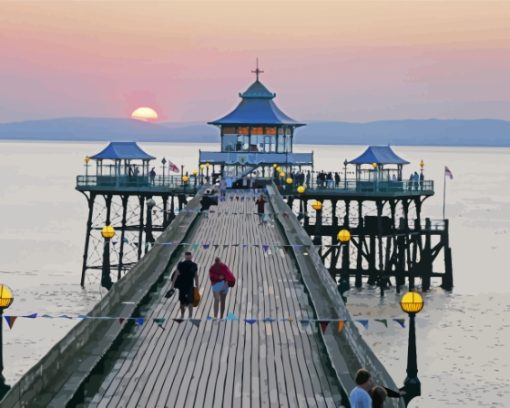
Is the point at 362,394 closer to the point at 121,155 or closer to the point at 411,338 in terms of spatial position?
the point at 411,338

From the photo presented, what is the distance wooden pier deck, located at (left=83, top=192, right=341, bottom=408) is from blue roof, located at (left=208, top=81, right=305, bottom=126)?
52.4m

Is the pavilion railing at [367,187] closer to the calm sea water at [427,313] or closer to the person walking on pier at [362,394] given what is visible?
the calm sea water at [427,313]

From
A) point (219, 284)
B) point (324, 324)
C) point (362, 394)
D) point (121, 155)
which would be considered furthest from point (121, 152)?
point (362, 394)

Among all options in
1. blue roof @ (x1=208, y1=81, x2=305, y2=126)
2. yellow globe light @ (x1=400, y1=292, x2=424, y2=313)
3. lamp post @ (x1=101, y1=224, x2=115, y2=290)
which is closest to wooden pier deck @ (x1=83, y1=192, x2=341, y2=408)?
yellow globe light @ (x1=400, y1=292, x2=424, y2=313)

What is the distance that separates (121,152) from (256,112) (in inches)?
482

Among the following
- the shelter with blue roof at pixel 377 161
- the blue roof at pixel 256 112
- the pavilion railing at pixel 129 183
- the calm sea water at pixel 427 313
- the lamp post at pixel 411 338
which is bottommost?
the calm sea water at pixel 427 313

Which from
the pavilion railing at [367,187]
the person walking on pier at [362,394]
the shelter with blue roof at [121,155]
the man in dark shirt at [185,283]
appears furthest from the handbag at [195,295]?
the shelter with blue roof at [121,155]

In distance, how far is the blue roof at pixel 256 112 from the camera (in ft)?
245

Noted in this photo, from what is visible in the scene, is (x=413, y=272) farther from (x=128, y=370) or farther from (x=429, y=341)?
(x=128, y=370)

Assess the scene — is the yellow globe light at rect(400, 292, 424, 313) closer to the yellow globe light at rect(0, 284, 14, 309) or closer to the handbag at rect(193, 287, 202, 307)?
the handbag at rect(193, 287, 202, 307)

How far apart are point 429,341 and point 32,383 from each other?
106 ft

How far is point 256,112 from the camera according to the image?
7612cm

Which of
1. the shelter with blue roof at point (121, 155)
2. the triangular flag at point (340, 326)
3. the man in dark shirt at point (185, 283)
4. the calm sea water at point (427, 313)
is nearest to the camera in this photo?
the triangular flag at point (340, 326)

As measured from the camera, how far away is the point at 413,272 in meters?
57.2
